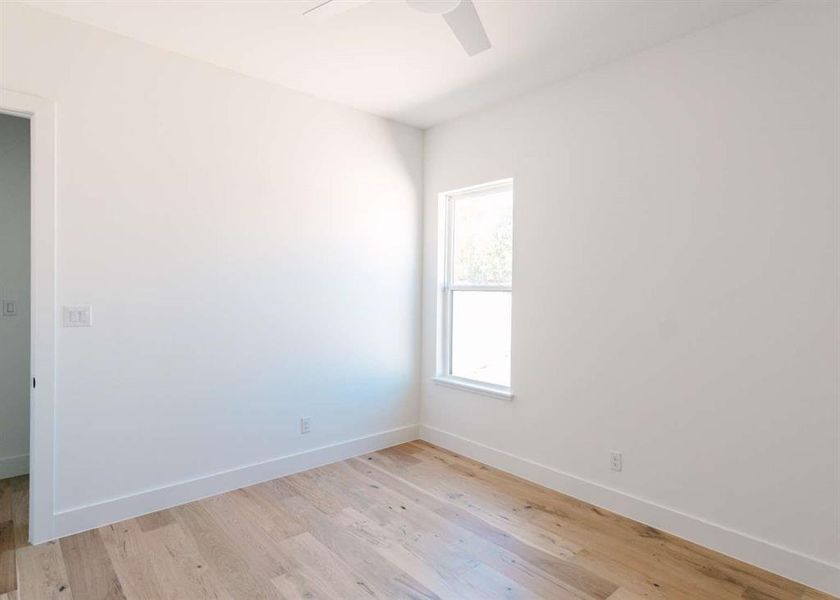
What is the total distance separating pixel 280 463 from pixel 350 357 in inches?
36.4

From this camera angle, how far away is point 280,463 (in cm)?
326

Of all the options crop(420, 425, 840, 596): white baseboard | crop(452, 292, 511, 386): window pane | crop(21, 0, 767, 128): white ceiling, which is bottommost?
crop(420, 425, 840, 596): white baseboard

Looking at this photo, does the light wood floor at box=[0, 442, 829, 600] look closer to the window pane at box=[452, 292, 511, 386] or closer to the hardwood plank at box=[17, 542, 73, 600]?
the hardwood plank at box=[17, 542, 73, 600]

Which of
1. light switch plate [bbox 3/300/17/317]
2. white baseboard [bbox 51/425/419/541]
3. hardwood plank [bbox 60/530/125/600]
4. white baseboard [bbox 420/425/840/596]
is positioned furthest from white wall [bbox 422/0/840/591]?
light switch plate [bbox 3/300/17/317]

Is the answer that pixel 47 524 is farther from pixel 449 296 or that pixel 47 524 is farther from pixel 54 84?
pixel 449 296

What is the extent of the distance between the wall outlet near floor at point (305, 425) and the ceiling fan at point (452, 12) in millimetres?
2596

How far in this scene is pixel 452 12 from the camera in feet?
5.94

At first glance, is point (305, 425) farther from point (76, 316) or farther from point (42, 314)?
point (42, 314)

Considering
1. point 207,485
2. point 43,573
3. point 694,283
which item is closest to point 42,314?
point 43,573

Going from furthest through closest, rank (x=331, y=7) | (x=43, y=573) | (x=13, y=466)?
(x=13, y=466) → (x=43, y=573) → (x=331, y=7)

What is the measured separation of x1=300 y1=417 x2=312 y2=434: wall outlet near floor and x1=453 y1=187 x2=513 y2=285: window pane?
5.47ft

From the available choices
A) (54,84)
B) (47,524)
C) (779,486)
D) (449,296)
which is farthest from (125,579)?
(779,486)

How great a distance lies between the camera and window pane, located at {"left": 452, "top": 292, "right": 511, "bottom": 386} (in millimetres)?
3568

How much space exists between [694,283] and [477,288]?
164cm
